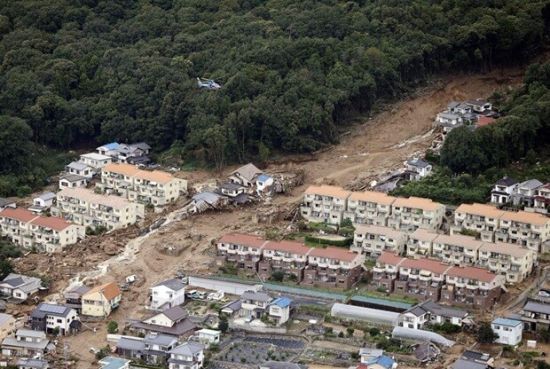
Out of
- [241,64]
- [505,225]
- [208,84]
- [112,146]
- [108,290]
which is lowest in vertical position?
[108,290]

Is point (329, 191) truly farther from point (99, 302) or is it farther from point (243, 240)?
point (99, 302)

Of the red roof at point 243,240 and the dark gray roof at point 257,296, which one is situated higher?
the red roof at point 243,240

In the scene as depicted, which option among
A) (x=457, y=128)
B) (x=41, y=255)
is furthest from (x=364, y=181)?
(x=41, y=255)

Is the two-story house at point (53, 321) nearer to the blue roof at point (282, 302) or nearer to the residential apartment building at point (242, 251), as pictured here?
the blue roof at point (282, 302)

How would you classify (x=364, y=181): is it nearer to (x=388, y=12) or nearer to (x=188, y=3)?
(x=388, y=12)

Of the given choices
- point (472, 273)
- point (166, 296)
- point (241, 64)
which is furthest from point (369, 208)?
point (241, 64)

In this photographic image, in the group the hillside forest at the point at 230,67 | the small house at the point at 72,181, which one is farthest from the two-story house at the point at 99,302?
the hillside forest at the point at 230,67

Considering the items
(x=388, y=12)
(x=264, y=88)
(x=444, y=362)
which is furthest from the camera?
(x=388, y=12)
